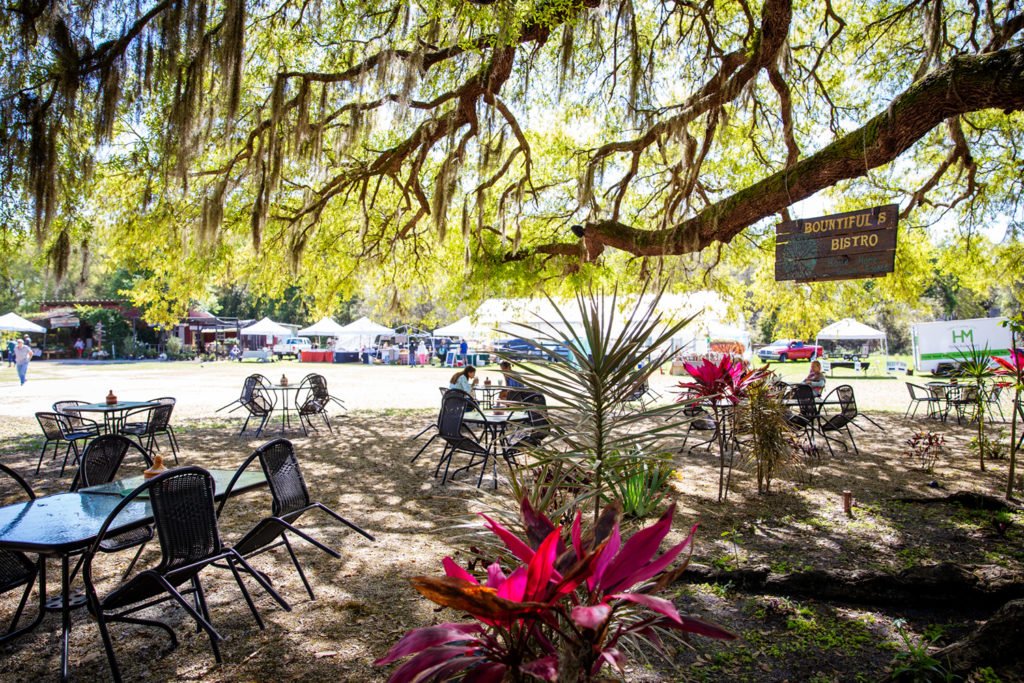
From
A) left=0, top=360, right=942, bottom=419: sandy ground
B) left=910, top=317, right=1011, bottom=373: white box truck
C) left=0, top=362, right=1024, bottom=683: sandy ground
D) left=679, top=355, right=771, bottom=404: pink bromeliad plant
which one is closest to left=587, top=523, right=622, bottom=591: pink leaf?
left=0, top=362, right=1024, bottom=683: sandy ground

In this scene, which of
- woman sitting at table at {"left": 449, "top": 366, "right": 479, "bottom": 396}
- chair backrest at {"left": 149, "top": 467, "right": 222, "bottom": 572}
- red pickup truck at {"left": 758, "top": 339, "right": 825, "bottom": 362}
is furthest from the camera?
red pickup truck at {"left": 758, "top": 339, "right": 825, "bottom": 362}

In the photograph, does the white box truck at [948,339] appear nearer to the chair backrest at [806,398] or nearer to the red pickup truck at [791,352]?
the red pickup truck at [791,352]

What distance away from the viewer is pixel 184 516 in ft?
A: 9.15

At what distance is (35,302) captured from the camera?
45.3 metres

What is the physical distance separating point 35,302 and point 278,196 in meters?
48.4

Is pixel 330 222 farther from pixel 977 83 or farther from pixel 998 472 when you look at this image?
pixel 998 472

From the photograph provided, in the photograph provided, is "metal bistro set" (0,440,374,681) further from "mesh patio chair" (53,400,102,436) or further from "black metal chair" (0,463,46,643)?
"mesh patio chair" (53,400,102,436)

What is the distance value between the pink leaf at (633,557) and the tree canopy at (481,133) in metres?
3.86

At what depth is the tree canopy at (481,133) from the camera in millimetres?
5242

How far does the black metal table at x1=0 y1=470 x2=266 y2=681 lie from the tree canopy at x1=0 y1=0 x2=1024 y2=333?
3440 mm

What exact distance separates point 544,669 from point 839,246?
4696 mm

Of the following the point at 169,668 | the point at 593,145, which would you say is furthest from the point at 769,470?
the point at 593,145

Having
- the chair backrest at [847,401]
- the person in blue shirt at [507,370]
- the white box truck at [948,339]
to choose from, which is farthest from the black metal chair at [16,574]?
the white box truck at [948,339]

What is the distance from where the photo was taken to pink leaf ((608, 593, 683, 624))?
100 cm
